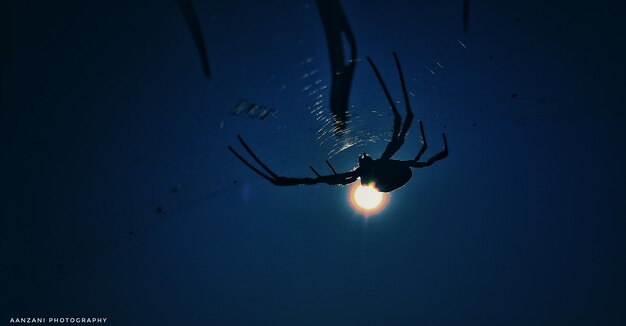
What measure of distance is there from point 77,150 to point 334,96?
1511 mm

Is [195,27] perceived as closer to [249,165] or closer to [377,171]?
[249,165]

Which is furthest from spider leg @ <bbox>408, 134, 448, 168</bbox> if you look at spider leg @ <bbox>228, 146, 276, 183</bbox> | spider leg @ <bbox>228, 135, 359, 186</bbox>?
spider leg @ <bbox>228, 146, 276, 183</bbox>

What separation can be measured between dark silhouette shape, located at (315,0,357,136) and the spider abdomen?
0.44 metres

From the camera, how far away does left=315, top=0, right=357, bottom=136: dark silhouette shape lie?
5.01 feet

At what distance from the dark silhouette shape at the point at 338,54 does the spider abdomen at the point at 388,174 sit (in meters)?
0.44

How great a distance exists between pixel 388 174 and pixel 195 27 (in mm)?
1461

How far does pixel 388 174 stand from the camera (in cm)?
224

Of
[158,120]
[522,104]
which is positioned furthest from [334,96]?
[522,104]

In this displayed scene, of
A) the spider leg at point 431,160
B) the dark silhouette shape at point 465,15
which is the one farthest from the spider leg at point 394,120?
the dark silhouette shape at point 465,15

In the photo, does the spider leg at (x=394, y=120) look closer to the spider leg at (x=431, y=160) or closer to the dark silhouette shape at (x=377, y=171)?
the dark silhouette shape at (x=377, y=171)

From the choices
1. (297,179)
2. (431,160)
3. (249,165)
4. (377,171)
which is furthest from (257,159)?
(431,160)

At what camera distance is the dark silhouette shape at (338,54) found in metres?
1.53

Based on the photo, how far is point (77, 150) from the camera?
75.0 inches

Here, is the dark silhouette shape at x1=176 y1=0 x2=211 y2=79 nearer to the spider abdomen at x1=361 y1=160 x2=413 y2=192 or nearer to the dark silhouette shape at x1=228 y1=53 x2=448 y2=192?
the dark silhouette shape at x1=228 y1=53 x2=448 y2=192
